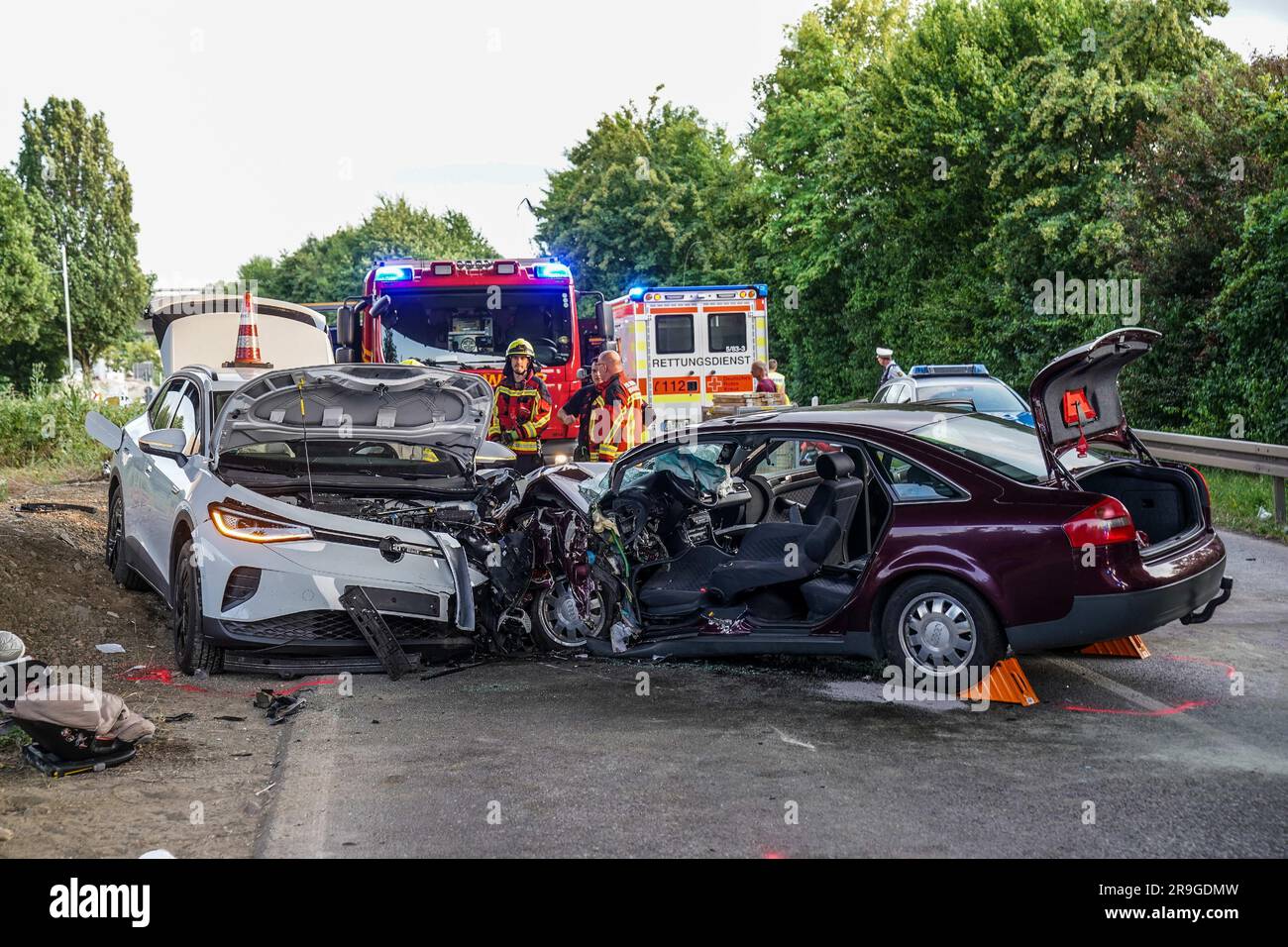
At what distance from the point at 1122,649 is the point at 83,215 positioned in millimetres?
77861

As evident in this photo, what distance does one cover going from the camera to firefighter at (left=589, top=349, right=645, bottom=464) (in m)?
11.7

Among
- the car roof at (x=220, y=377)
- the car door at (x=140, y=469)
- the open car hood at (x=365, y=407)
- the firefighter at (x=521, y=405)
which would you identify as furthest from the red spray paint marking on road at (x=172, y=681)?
the firefighter at (x=521, y=405)

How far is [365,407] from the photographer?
28.6 feet

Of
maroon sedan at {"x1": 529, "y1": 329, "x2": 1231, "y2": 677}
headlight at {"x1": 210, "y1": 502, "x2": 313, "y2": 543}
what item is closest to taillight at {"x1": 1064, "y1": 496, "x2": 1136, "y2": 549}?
maroon sedan at {"x1": 529, "y1": 329, "x2": 1231, "y2": 677}

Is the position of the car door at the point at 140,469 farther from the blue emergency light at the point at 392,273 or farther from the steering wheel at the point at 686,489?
the blue emergency light at the point at 392,273

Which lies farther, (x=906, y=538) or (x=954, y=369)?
(x=954, y=369)

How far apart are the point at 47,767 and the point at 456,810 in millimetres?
1881

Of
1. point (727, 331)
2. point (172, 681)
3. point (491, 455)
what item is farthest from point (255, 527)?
point (727, 331)

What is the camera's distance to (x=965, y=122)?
27.7 metres

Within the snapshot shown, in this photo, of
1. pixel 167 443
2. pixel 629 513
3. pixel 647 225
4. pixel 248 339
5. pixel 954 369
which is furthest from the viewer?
pixel 647 225

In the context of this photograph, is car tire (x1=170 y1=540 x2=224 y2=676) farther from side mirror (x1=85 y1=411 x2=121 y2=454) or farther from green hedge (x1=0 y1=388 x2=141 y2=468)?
green hedge (x1=0 y1=388 x2=141 y2=468)

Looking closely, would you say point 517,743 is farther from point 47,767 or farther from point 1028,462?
point 1028,462

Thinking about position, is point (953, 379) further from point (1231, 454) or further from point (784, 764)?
point (784, 764)

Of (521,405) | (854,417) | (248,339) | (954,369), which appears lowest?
(854,417)
